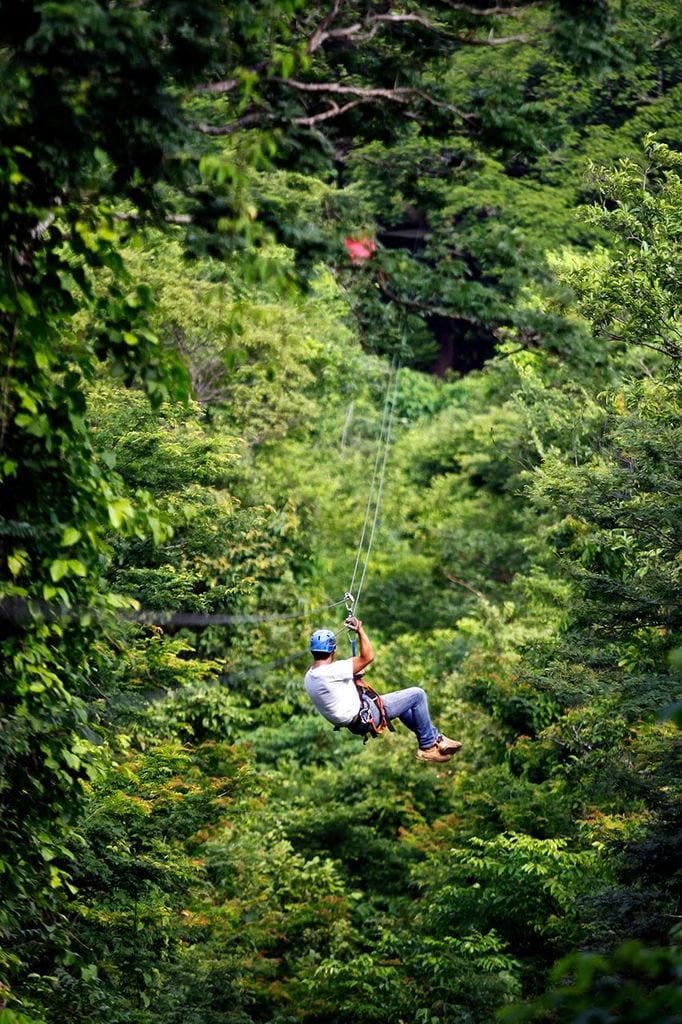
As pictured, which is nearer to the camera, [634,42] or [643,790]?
[634,42]

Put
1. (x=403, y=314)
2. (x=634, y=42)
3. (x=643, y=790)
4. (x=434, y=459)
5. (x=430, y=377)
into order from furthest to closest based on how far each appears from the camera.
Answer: (x=430, y=377) < (x=434, y=459) < (x=643, y=790) < (x=403, y=314) < (x=634, y=42)

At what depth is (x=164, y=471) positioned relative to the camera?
15.1m

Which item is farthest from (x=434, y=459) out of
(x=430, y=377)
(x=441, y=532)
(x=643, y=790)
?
(x=643, y=790)

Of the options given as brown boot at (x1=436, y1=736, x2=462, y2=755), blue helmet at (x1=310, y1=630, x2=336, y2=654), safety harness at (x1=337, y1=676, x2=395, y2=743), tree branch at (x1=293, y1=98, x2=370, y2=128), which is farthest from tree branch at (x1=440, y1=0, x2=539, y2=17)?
brown boot at (x1=436, y1=736, x2=462, y2=755)

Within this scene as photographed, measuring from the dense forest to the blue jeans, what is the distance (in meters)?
1.72

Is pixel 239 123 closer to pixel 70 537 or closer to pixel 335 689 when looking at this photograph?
pixel 70 537

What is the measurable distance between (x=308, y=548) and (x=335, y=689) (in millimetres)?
13798

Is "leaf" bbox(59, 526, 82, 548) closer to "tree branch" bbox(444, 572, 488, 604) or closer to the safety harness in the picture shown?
the safety harness

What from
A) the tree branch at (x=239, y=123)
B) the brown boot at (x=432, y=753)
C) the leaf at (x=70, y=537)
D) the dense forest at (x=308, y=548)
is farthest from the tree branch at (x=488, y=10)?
the brown boot at (x=432, y=753)

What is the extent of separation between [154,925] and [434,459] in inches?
858

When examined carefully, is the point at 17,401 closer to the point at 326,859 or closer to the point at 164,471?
the point at 164,471

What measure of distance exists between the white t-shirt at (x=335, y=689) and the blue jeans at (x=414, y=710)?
46 centimetres

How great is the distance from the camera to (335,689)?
10.3 meters

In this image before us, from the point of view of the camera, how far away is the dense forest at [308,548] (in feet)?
23.1
